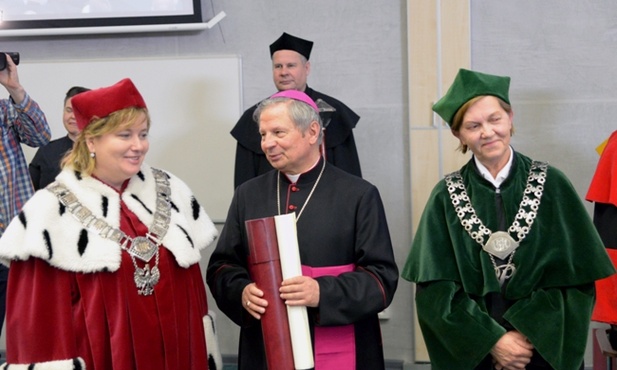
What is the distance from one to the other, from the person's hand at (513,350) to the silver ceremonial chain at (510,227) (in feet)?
0.62

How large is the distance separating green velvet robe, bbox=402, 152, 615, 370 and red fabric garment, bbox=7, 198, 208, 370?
88cm

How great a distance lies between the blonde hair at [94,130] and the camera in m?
2.64

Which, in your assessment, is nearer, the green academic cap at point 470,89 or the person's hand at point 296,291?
the person's hand at point 296,291

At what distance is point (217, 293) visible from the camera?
→ 2816 millimetres

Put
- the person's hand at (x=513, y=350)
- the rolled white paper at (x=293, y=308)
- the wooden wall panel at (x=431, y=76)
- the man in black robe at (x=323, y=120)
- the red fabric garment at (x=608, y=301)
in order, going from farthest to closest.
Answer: the wooden wall panel at (x=431, y=76) < the man in black robe at (x=323, y=120) < the red fabric garment at (x=608, y=301) < the person's hand at (x=513, y=350) < the rolled white paper at (x=293, y=308)

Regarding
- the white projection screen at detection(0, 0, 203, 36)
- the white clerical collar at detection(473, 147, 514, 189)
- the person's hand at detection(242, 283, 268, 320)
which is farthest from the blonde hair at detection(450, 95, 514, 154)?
the white projection screen at detection(0, 0, 203, 36)

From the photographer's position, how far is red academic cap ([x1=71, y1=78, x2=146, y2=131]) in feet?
8.63

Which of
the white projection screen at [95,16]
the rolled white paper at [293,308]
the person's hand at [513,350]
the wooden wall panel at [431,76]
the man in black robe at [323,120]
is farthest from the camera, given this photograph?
the white projection screen at [95,16]

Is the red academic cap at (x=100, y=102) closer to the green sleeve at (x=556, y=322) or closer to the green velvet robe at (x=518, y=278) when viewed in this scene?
the green velvet robe at (x=518, y=278)

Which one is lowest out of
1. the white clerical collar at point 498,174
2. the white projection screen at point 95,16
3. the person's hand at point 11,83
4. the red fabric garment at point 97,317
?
the red fabric garment at point 97,317

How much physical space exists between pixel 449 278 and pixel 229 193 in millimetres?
2641

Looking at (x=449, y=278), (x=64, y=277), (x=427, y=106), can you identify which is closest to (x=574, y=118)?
(x=427, y=106)

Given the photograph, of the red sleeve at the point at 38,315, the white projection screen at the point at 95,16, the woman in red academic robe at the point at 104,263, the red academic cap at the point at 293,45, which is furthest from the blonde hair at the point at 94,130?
the white projection screen at the point at 95,16

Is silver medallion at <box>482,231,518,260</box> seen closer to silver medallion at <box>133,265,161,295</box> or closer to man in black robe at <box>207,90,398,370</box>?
man in black robe at <box>207,90,398,370</box>
